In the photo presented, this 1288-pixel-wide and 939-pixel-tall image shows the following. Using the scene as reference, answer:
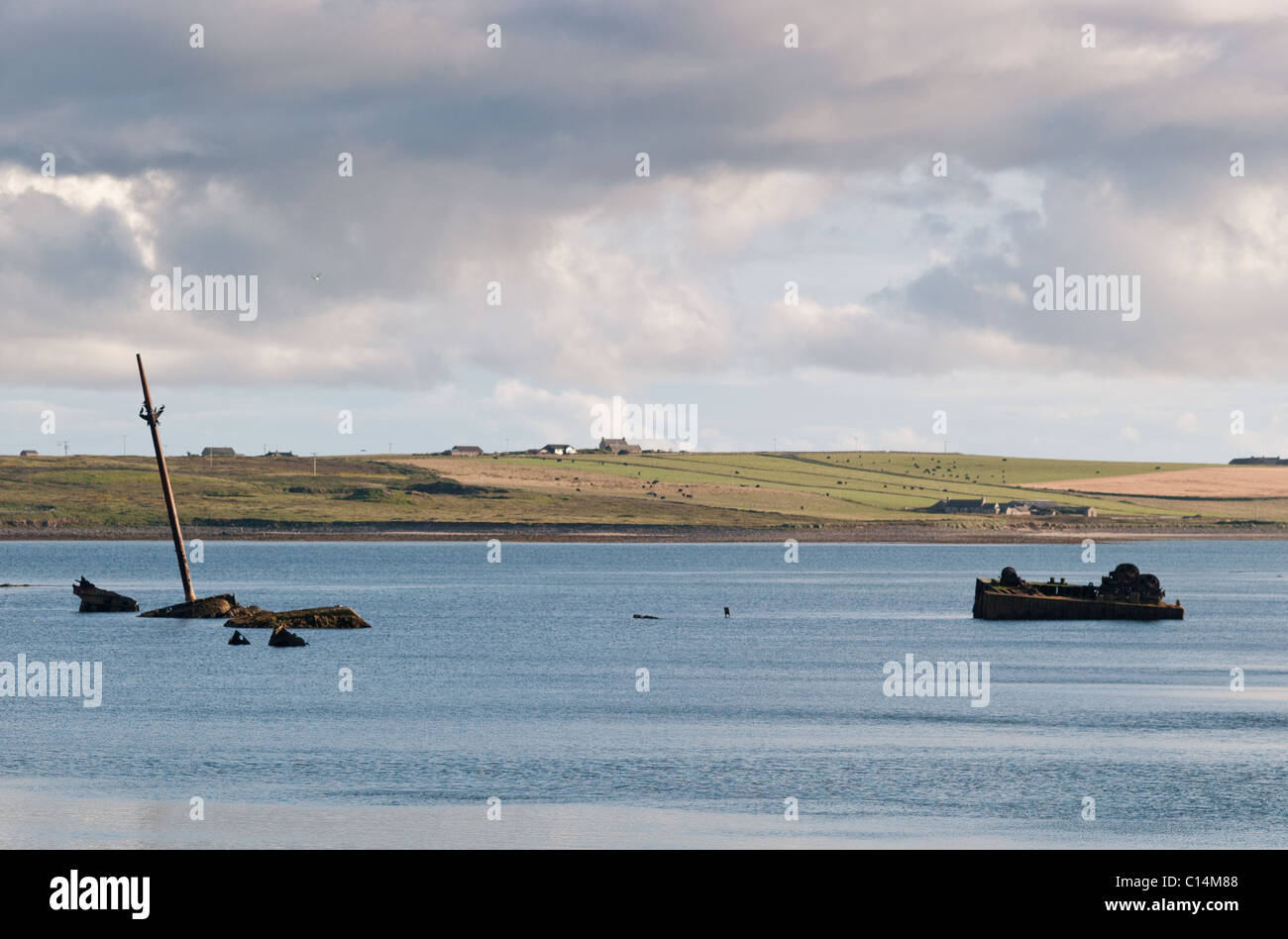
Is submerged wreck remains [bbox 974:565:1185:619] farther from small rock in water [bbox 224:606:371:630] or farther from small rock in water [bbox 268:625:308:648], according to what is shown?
small rock in water [bbox 268:625:308:648]

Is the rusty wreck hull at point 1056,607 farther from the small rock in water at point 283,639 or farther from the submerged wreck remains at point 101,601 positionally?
the submerged wreck remains at point 101,601

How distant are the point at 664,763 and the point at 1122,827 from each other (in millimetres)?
14297

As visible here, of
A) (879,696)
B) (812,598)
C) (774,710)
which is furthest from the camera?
(812,598)

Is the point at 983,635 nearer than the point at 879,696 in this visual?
No

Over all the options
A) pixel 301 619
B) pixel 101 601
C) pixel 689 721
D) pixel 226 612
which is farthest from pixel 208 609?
pixel 689 721

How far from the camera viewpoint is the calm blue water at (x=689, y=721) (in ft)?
138

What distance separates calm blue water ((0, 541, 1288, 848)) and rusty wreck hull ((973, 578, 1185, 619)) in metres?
1.56

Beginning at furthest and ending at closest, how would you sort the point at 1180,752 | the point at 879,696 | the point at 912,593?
1. the point at 912,593
2. the point at 879,696
3. the point at 1180,752

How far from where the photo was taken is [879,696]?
67.9 meters

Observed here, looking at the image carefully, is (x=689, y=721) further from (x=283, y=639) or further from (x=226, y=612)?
(x=226, y=612)

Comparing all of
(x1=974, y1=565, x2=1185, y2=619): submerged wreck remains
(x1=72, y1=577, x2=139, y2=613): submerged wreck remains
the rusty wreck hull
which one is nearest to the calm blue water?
the rusty wreck hull
